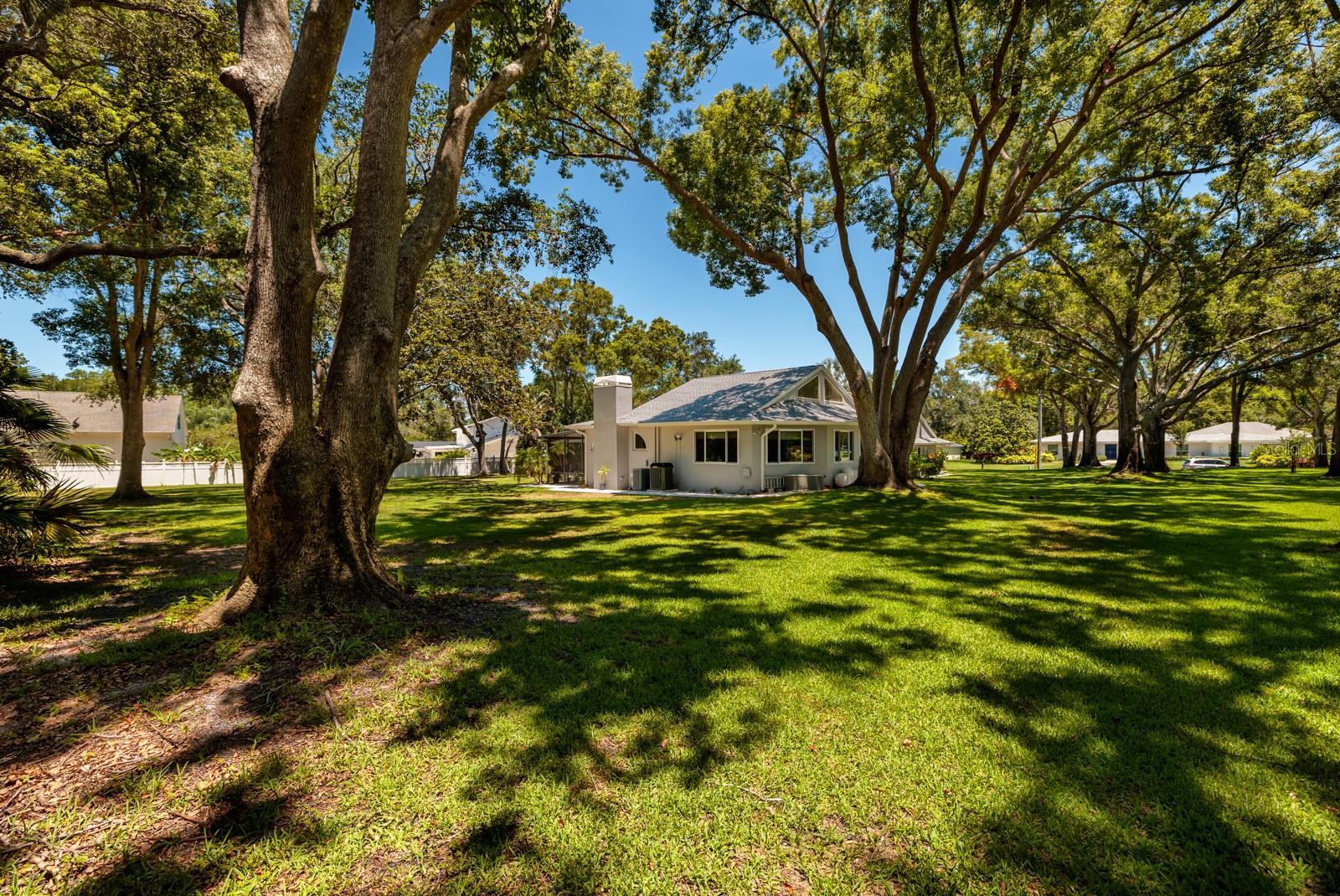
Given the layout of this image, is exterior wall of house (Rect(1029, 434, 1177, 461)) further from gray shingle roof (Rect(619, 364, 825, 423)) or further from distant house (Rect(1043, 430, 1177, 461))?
gray shingle roof (Rect(619, 364, 825, 423))

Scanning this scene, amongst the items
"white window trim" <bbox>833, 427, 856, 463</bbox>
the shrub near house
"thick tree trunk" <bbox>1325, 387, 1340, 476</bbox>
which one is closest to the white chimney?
"white window trim" <bbox>833, 427, 856, 463</bbox>

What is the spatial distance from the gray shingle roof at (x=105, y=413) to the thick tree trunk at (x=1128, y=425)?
46882 mm

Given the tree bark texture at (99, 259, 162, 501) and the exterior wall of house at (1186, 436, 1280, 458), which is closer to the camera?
the tree bark texture at (99, 259, 162, 501)

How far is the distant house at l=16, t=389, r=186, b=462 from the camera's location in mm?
28562

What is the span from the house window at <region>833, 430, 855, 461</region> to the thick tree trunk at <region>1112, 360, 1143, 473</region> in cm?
1104

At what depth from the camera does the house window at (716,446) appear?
18.9 m

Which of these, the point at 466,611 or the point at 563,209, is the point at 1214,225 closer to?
the point at 563,209

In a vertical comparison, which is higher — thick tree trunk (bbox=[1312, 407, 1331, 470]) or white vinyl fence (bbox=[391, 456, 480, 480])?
thick tree trunk (bbox=[1312, 407, 1331, 470])

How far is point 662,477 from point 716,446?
250cm

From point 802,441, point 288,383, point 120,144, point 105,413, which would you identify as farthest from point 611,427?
point 105,413

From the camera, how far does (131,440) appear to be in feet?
53.3

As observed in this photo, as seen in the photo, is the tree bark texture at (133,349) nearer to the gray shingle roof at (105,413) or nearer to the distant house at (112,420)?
the distant house at (112,420)

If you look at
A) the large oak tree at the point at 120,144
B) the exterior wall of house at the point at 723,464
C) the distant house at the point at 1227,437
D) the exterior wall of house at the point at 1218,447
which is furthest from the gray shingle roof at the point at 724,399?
the exterior wall of house at the point at 1218,447

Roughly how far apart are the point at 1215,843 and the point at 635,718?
2.75 m
